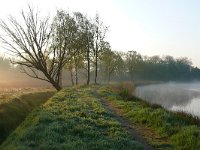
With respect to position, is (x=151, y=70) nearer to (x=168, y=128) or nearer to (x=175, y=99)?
(x=175, y=99)

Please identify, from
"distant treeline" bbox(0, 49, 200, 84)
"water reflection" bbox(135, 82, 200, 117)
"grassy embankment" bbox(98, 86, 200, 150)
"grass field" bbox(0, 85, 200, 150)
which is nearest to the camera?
"grass field" bbox(0, 85, 200, 150)

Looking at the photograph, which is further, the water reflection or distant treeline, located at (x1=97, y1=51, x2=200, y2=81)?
distant treeline, located at (x1=97, y1=51, x2=200, y2=81)

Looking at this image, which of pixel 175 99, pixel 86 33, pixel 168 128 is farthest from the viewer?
pixel 86 33

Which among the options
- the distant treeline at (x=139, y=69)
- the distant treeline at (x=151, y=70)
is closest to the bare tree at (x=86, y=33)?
the distant treeline at (x=139, y=69)

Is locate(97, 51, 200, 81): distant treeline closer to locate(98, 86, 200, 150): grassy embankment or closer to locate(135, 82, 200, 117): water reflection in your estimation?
locate(135, 82, 200, 117): water reflection

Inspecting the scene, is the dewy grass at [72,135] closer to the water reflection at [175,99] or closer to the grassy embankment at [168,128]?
the grassy embankment at [168,128]

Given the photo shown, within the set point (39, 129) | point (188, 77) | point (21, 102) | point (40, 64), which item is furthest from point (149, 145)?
point (188, 77)

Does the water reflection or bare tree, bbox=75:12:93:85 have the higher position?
bare tree, bbox=75:12:93:85

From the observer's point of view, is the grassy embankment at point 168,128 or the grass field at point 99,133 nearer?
the grass field at point 99,133

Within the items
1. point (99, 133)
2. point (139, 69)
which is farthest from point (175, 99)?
point (139, 69)

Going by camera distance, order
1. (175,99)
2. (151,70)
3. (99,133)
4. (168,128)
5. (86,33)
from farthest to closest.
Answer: (151,70), (86,33), (175,99), (168,128), (99,133)

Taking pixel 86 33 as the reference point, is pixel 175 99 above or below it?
below

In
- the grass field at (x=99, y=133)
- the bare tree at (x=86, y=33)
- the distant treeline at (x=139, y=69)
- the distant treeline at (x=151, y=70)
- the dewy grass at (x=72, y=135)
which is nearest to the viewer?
the dewy grass at (x=72, y=135)

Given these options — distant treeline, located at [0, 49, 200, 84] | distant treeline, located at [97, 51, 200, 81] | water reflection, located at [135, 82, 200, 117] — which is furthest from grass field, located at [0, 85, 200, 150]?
distant treeline, located at [97, 51, 200, 81]
